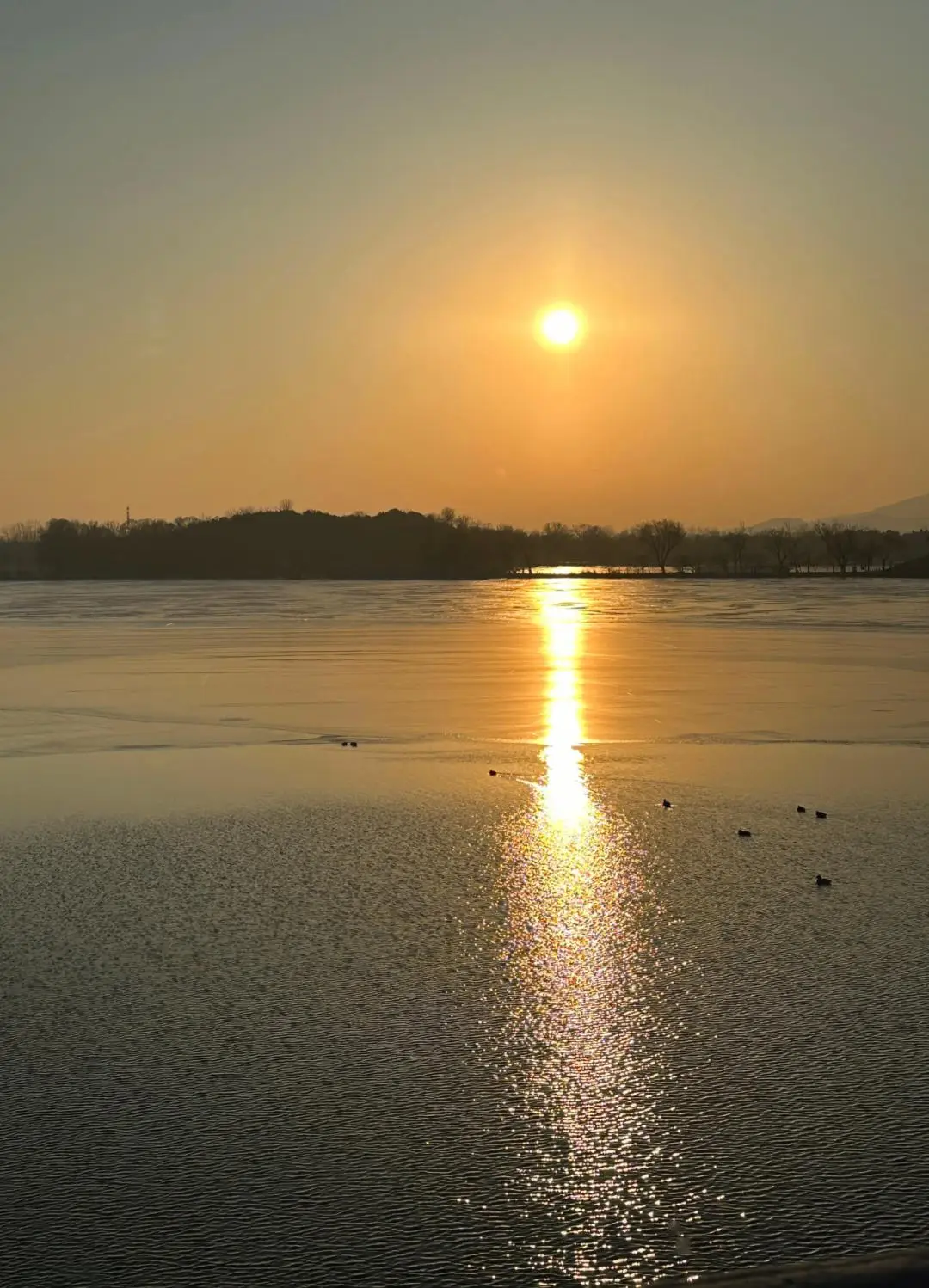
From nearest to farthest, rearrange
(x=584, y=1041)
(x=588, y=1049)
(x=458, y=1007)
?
(x=588, y=1049) → (x=584, y=1041) → (x=458, y=1007)

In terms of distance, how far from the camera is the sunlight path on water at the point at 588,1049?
4160 millimetres

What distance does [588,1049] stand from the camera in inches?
224

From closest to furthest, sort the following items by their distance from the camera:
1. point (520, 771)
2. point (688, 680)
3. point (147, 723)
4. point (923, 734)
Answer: point (520, 771)
point (923, 734)
point (147, 723)
point (688, 680)

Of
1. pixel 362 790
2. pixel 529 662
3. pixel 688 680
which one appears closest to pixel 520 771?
pixel 362 790

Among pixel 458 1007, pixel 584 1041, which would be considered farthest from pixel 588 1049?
pixel 458 1007

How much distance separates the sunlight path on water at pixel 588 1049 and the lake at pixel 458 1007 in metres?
0.02

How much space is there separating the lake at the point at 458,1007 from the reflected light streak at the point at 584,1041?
0.02 meters

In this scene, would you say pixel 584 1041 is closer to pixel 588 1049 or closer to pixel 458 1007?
pixel 588 1049

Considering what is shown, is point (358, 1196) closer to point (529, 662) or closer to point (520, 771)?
point (520, 771)

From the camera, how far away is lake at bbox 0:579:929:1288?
422 centimetres

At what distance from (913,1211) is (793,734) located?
12.7m

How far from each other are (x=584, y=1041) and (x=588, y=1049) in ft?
0.35

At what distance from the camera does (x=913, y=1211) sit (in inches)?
167

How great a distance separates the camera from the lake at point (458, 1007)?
4.22 m
